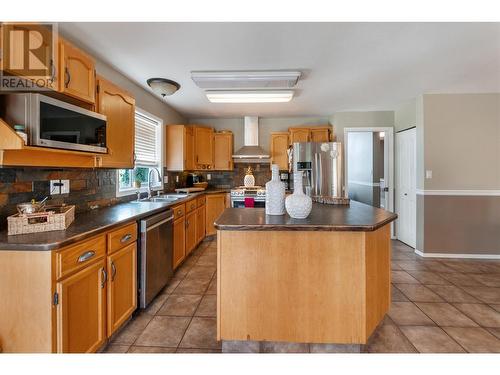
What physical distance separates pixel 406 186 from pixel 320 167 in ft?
4.90

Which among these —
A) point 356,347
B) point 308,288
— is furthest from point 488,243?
point 308,288

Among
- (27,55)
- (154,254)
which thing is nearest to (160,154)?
(154,254)

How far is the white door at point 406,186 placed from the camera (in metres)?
4.27

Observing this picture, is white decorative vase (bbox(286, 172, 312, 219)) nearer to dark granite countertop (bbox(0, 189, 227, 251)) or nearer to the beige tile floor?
the beige tile floor

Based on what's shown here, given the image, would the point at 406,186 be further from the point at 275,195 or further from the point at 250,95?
the point at 275,195

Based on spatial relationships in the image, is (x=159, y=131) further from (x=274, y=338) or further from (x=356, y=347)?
(x=356, y=347)

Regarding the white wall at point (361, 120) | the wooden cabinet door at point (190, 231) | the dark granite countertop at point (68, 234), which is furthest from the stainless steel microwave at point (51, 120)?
the white wall at point (361, 120)

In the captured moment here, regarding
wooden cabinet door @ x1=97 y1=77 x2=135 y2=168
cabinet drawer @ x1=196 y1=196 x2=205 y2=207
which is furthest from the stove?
wooden cabinet door @ x1=97 y1=77 x2=135 y2=168

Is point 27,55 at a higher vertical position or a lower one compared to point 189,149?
higher

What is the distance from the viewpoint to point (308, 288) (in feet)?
5.68

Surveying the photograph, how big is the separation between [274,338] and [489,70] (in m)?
3.69

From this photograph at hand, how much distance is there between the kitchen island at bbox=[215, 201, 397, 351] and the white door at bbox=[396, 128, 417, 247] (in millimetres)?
3110

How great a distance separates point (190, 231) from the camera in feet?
12.3

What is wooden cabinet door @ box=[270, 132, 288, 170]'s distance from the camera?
5.22m
